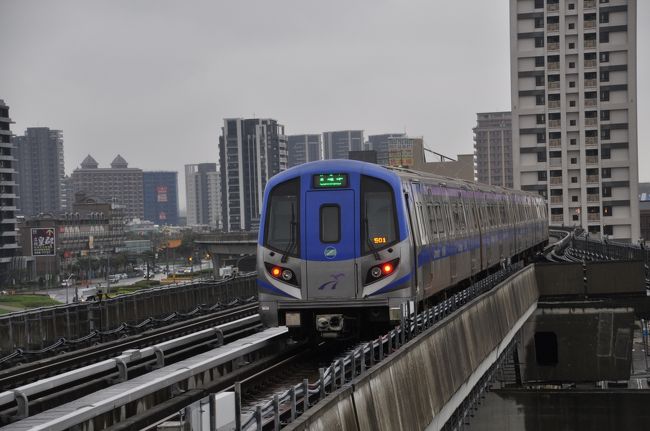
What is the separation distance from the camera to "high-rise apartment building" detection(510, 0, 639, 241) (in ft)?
351

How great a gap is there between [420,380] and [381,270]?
2508 mm

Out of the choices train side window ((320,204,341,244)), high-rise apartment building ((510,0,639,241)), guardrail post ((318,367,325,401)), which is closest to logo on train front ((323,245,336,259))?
train side window ((320,204,341,244))

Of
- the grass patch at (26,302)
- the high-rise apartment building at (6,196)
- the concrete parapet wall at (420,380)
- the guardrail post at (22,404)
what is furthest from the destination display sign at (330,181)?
the high-rise apartment building at (6,196)

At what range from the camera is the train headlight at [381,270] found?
56.9 feet

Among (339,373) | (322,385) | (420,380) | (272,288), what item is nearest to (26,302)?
(272,288)

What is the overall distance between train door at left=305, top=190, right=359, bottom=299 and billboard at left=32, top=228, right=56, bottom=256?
11159 centimetres

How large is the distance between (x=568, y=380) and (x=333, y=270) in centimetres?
2267

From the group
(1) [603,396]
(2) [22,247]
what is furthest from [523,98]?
(1) [603,396]

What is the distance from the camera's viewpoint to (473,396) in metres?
21.8

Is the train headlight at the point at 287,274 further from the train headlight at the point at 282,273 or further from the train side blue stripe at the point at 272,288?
the train side blue stripe at the point at 272,288

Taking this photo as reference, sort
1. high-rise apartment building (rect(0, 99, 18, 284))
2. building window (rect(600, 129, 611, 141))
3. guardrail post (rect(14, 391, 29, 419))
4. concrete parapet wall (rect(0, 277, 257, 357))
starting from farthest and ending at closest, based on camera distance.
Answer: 1. high-rise apartment building (rect(0, 99, 18, 284))
2. building window (rect(600, 129, 611, 141))
3. concrete parapet wall (rect(0, 277, 257, 357))
4. guardrail post (rect(14, 391, 29, 419))

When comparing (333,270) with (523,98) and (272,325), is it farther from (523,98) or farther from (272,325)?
(523,98)

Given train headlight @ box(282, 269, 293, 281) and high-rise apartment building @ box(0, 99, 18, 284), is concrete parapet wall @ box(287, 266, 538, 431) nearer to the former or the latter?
train headlight @ box(282, 269, 293, 281)

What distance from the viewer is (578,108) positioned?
109 m
